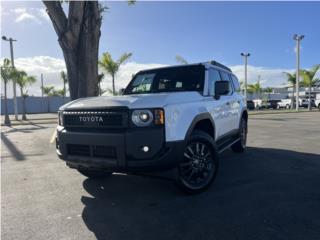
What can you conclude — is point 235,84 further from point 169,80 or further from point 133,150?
point 133,150

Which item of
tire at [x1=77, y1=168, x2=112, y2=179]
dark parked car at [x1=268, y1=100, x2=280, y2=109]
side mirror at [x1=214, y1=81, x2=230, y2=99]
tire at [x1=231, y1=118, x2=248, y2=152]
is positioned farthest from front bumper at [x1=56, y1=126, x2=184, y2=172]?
dark parked car at [x1=268, y1=100, x2=280, y2=109]

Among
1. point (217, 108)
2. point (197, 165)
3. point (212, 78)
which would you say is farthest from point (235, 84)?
point (197, 165)

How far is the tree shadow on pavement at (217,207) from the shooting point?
3.44 m

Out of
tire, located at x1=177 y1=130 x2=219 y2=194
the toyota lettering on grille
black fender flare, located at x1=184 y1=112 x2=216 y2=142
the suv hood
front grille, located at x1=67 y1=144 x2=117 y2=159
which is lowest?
tire, located at x1=177 y1=130 x2=219 y2=194

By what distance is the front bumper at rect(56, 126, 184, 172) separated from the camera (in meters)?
4.02

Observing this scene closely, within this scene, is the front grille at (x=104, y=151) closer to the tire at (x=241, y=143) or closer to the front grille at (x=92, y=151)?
the front grille at (x=92, y=151)

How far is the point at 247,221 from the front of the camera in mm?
3662

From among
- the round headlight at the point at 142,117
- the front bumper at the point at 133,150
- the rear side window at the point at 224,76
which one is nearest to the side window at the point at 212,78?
the rear side window at the point at 224,76

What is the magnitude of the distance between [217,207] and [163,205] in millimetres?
708

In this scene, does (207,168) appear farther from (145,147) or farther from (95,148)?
(95,148)

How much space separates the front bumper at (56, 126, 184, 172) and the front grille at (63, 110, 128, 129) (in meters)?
0.12

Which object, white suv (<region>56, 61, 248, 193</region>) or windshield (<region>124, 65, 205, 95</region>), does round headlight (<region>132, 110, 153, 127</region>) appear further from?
windshield (<region>124, 65, 205, 95</region>)

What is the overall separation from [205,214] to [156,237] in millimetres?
828

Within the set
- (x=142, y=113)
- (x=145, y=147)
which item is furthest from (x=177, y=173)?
(x=142, y=113)
